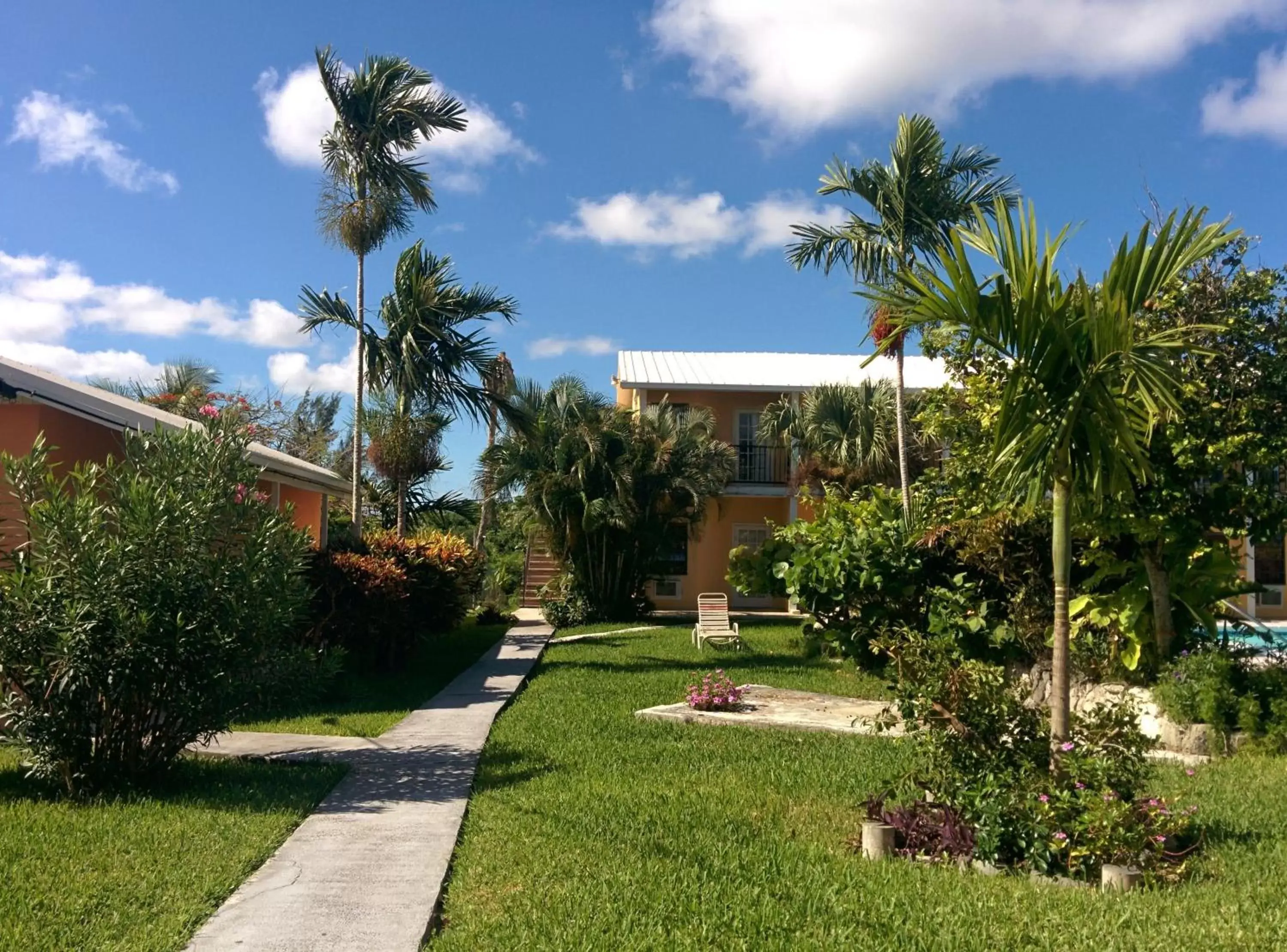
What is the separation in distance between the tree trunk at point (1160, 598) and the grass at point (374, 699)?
7.34 meters

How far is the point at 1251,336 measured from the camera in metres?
9.78

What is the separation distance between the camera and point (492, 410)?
56.1ft

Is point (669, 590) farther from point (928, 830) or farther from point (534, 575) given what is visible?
point (928, 830)

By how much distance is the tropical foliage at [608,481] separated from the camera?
74.7 ft

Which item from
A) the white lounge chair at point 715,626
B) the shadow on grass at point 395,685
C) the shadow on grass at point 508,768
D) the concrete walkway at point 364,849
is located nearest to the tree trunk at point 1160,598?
the shadow on grass at point 508,768

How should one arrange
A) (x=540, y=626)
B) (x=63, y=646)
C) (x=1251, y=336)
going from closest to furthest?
(x=63, y=646) < (x=1251, y=336) < (x=540, y=626)

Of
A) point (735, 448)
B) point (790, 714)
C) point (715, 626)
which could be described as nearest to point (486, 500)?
point (735, 448)

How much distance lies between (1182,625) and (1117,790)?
221 inches

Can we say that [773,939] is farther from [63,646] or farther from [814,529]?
[814,529]

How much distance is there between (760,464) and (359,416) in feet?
45.9

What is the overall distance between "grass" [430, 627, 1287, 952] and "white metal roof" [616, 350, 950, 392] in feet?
58.5

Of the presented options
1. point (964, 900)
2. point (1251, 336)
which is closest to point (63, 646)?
point (964, 900)

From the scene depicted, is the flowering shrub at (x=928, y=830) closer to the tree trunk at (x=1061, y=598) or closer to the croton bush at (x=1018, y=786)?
the croton bush at (x=1018, y=786)

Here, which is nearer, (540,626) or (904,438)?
(904,438)
